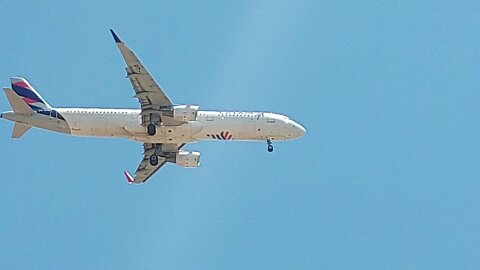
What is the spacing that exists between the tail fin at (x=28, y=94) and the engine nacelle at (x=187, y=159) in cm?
1425

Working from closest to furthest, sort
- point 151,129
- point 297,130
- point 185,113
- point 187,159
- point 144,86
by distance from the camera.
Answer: point 144,86
point 185,113
point 151,129
point 297,130
point 187,159

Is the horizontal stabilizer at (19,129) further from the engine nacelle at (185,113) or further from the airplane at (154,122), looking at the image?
the engine nacelle at (185,113)

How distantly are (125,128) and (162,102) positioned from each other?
4.34 meters

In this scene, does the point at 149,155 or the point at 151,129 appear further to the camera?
the point at 149,155

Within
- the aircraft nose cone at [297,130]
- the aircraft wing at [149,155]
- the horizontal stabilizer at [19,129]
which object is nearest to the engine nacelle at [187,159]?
A: the aircraft wing at [149,155]

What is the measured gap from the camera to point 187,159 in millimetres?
121000

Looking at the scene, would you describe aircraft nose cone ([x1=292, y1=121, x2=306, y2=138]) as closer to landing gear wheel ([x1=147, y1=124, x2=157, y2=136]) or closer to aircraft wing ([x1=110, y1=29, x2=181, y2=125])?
aircraft wing ([x1=110, y1=29, x2=181, y2=125])

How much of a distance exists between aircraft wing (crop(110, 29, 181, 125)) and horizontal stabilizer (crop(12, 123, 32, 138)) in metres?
11.2

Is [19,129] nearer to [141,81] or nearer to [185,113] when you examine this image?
[141,81]

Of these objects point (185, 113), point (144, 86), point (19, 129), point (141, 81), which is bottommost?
point (19, 129)

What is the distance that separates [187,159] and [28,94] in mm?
16988

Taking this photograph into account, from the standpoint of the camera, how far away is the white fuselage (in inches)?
4432

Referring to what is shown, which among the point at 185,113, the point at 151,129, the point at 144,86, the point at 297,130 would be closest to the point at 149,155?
the point at 151,129

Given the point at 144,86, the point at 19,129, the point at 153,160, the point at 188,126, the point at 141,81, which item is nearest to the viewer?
the point at 141,81
